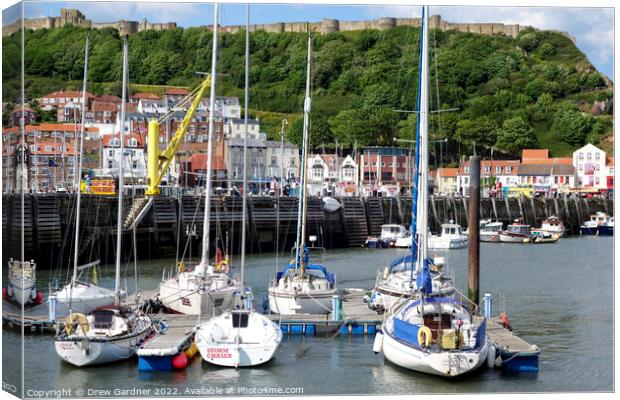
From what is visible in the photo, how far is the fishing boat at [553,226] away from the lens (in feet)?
214

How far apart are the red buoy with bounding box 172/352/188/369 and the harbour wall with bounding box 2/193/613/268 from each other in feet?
31.5

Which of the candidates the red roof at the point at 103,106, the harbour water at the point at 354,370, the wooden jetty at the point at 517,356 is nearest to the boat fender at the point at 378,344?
the harbour water at the point at 354,370

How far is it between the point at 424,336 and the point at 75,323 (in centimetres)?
669

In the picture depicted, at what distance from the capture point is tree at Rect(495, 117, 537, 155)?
80.5m

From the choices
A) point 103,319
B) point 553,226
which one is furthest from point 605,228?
point 103,319

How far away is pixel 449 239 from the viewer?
55688mm

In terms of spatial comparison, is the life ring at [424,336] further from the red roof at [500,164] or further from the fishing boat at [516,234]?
the red roof at [500,164]

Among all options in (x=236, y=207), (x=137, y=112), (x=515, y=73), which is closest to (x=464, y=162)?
(x=515, y=73)

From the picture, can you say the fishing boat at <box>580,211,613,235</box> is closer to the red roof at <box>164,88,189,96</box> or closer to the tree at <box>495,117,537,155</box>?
the tree at <box>495,117,537,155</box>

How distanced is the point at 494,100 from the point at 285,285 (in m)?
63.1

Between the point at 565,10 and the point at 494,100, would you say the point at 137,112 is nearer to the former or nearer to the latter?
the point at 494,100

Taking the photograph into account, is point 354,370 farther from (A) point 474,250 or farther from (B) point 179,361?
(A) point 474,250

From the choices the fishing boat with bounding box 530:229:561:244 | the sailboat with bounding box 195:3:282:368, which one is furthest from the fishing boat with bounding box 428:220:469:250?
the sailboat with bounding box 195:3:282:368

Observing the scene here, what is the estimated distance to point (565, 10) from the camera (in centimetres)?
1664
